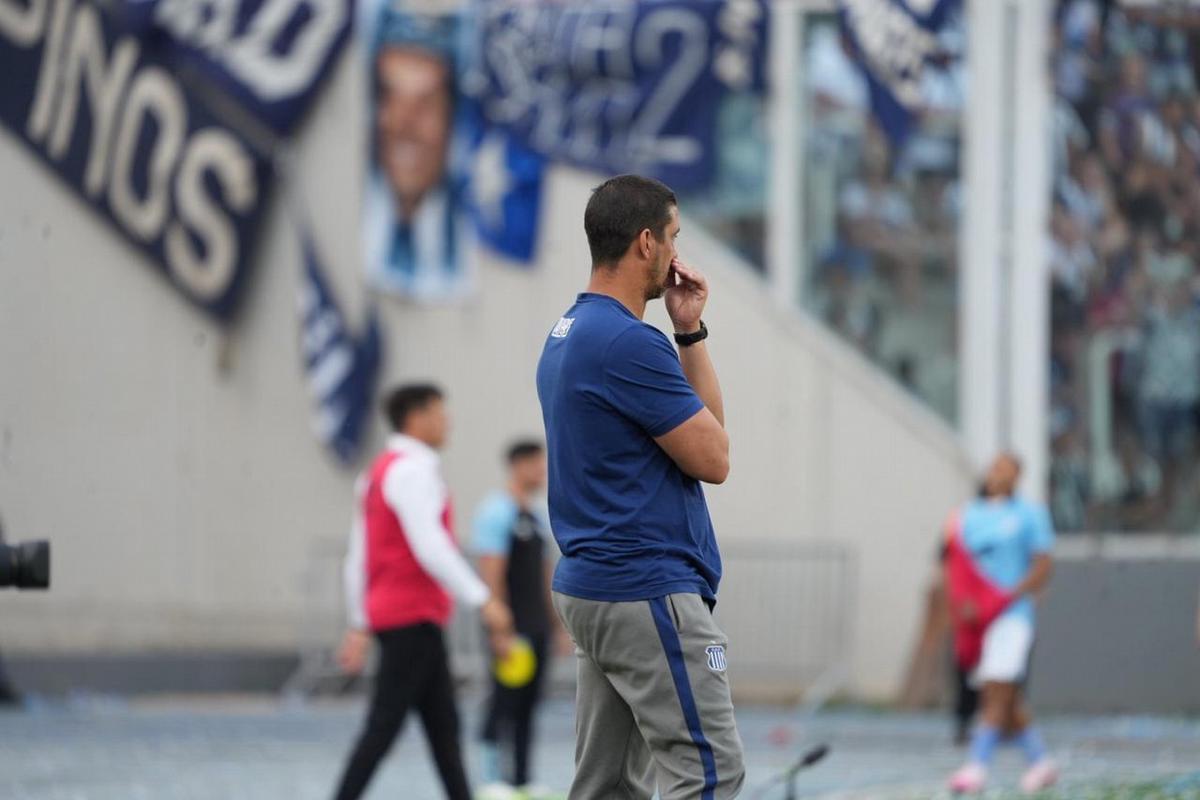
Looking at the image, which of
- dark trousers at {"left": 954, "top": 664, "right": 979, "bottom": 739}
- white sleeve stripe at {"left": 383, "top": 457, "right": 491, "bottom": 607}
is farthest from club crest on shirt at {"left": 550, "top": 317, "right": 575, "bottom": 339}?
dark trousers at {"left": 954, "top": 664, "right": 979, "bottom": 739}

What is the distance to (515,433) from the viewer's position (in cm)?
1792

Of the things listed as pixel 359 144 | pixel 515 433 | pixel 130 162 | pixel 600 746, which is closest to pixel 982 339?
pixel 515 433

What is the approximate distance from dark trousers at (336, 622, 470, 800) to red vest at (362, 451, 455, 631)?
0.06 meters

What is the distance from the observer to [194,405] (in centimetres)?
1847

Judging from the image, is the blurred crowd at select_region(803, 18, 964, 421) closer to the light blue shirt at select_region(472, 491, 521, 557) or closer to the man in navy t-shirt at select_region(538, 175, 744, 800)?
the light blue shirt at select_region(472, 491, 521, 557)

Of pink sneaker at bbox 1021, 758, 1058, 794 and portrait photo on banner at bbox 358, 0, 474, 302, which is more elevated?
portrait photo on banner at bbox 358, 0, 474, 302

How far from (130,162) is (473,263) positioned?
9.62ft

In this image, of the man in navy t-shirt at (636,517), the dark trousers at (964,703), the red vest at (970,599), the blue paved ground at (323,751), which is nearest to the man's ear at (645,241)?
the man in navy t-shirt at (636,517)

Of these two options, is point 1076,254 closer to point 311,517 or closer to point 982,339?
point 982,339

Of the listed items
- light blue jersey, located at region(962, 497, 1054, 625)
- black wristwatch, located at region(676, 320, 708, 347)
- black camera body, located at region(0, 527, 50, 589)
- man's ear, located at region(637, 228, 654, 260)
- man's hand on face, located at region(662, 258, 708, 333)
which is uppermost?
man's ear, located at region(637, 228, 654, 260)

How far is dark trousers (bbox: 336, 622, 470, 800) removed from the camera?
357 inches

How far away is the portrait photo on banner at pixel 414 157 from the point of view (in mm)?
17812

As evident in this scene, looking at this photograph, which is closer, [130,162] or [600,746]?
[600,746]

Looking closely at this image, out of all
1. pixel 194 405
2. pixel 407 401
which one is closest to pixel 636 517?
pixel 407 401
